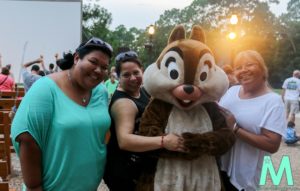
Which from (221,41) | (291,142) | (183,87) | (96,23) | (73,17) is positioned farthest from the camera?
(221,41)

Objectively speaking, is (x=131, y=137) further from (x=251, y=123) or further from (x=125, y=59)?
(x=251, y=123)

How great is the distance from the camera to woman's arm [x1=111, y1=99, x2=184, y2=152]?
235 cm

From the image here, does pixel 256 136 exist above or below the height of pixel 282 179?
above

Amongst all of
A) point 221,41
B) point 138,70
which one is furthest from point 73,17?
point 221,41

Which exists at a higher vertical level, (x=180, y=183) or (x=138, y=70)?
(x=138, y=70)

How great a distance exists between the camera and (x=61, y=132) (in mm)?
2197

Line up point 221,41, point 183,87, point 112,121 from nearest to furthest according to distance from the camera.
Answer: point 183,87 < point 112,121 < point 221,41

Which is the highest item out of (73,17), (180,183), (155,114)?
(73,17)

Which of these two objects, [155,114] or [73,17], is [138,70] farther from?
[73,17]

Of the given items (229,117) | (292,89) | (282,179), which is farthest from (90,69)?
(292,89)

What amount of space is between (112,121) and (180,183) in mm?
612

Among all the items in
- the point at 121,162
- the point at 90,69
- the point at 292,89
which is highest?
the point at 90,69

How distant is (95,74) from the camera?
2328 mm

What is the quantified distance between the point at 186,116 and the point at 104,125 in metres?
→ 0.52
